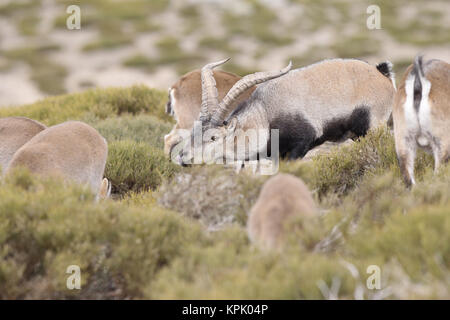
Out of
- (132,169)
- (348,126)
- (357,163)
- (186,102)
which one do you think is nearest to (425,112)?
(357,163)

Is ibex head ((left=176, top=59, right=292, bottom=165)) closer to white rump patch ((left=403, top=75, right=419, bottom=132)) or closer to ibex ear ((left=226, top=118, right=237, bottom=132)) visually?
ibex ear ((left=226, top=118, right=237, bottom=132))

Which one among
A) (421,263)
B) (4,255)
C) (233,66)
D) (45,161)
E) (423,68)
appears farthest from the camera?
(233,66)

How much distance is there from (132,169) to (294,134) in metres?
2.21

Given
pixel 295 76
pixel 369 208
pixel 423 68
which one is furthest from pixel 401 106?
pixel 295 76

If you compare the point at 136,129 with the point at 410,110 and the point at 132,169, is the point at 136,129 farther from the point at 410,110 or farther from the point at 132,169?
the point at 410,110

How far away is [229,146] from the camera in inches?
300

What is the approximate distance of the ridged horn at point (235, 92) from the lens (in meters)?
7.43

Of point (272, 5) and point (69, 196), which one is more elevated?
point (272, 5)

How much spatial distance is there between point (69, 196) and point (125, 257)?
774mm

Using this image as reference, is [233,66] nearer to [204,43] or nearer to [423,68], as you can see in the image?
[204,43]

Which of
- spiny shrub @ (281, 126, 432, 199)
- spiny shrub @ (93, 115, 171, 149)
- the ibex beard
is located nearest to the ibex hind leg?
spiny shrub @ (281, 126, 432, 199)

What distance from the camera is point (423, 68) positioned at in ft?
21.2

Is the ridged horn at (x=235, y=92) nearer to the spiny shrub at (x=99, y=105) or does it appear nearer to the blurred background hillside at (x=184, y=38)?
the spiny shrub at (x=99, y=105)

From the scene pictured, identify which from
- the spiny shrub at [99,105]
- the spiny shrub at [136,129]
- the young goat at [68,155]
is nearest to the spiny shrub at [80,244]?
the young goat at [68,155]
